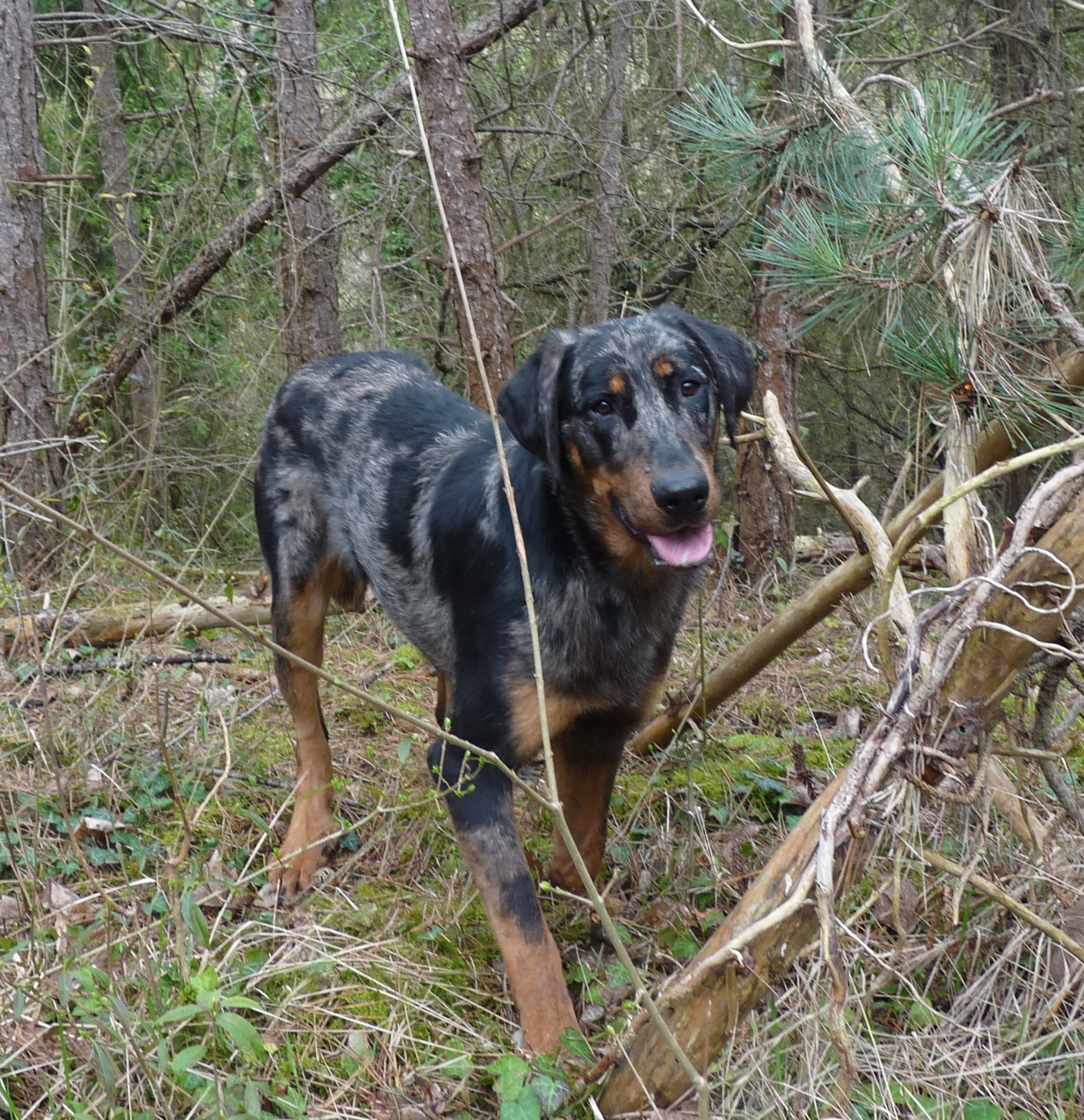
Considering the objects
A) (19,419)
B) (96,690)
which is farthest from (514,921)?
(19,419)

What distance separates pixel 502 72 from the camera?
9156mm

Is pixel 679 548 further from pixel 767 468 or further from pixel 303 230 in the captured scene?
pixel 303 230

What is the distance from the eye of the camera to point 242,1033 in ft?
8.84

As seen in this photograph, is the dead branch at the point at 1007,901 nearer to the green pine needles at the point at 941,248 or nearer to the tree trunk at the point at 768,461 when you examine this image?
the green pine needles at the point at 941,248

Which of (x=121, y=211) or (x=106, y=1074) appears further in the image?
(x=121, y=211)

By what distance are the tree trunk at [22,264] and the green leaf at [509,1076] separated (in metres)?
5.50

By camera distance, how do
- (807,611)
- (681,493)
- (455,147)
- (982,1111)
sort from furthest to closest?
→ (455,147) < (807,611) < (681,493) < (982,1111)

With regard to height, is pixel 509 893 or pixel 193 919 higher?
pixel 193 919

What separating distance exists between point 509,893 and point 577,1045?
20.1 inches

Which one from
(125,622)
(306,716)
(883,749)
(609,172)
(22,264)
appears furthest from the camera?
(609,172)

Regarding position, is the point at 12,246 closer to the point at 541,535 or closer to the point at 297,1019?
the point at 541,535

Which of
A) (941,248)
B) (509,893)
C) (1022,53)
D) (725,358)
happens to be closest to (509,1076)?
(509,893)

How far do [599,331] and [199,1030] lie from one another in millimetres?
2417

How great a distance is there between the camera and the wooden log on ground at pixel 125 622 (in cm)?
604
